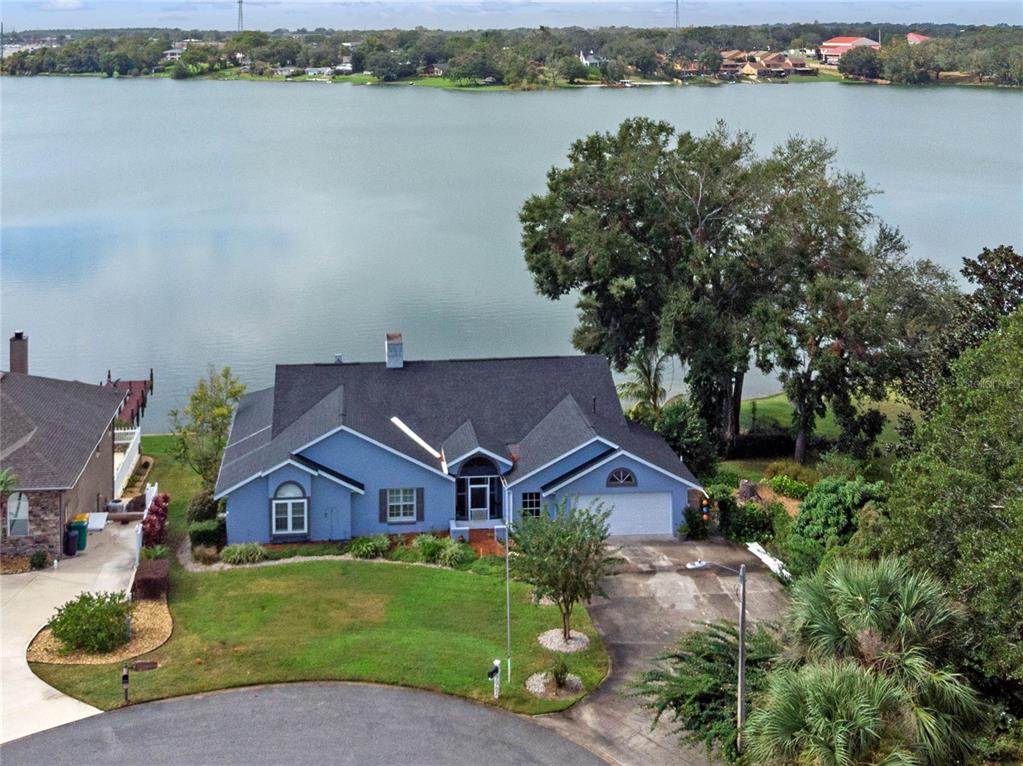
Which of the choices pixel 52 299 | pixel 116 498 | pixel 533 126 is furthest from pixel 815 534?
pixel 533 126

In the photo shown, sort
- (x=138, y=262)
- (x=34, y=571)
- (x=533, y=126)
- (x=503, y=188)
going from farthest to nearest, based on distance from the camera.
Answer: (x=533, y=126) < (x=503, y=188) < (x=138, y=262) < (x=34, y=571)

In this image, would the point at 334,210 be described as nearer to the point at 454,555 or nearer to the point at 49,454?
the point at 49,454

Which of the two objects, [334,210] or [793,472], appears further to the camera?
[334,210]

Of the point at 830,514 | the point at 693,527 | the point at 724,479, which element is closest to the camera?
the point at 830,514

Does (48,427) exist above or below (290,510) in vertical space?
above

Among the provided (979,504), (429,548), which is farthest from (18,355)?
(979,504)

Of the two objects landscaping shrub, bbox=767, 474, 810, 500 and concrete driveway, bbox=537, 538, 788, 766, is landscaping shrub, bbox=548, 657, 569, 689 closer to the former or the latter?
concrete driveway, bbox=537, 538, 788, 766

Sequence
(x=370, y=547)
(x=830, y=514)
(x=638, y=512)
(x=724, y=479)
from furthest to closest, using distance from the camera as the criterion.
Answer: (x=724, y=479)
(x=638, y=512)
(x=370, y=547)
(x=830, y=514)

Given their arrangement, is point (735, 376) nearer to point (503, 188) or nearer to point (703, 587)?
point (703, 587)

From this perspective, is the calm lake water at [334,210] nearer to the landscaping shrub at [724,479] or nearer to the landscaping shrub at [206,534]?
the landscaping shrub at [724,479]
